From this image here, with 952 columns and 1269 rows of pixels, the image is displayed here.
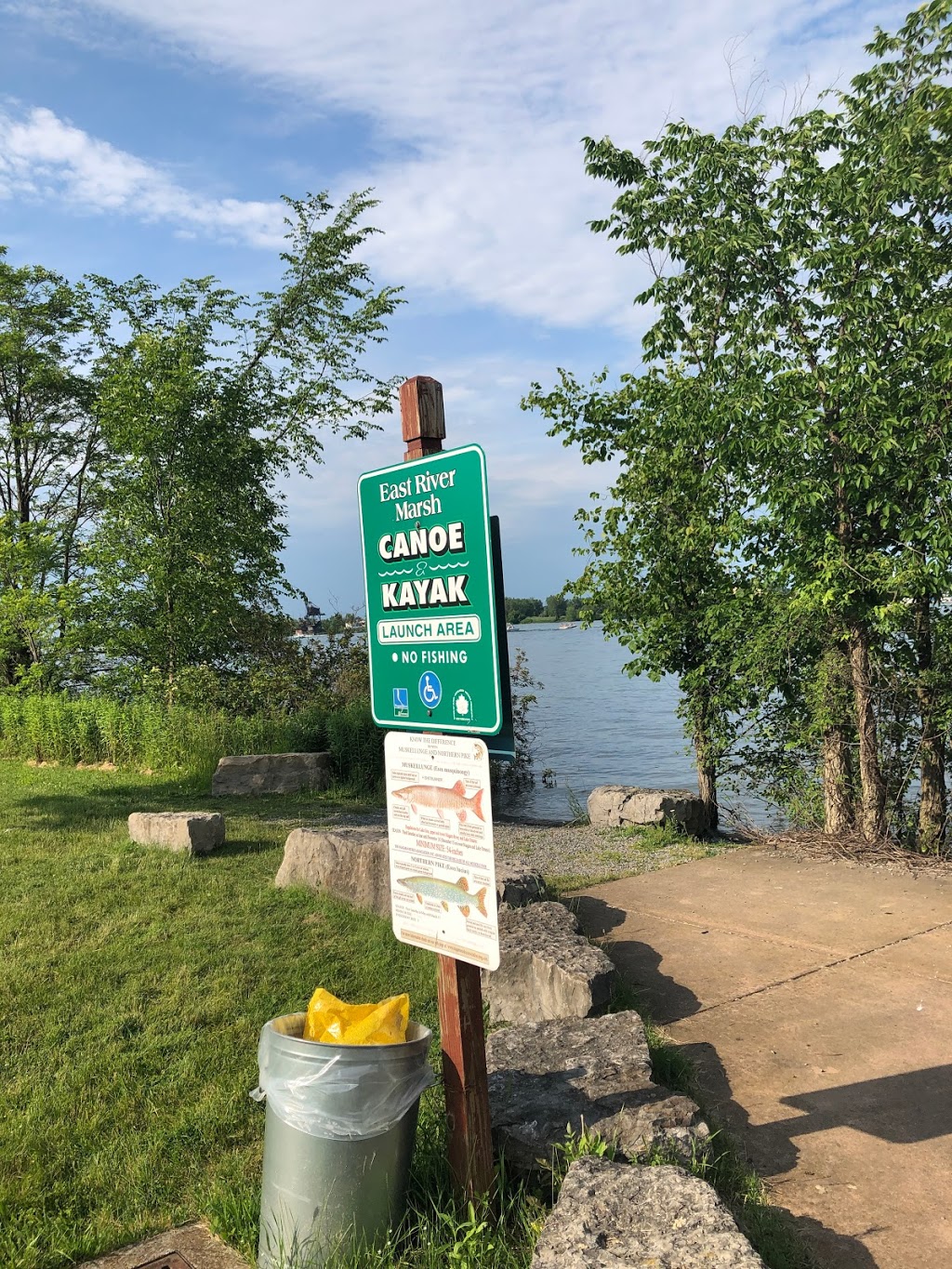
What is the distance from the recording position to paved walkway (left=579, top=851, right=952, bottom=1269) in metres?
3.14

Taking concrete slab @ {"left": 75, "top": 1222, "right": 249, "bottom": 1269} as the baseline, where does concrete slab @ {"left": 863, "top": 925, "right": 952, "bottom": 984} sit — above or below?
above

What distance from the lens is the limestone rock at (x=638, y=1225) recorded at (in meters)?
2.44

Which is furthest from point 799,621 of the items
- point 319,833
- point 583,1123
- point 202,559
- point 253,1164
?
point 202,559

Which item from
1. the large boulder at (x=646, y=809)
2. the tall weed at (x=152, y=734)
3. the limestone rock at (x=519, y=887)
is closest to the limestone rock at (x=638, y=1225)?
the limestone rock at (x=519, y=887)

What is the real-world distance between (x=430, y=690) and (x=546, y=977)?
6.49ft

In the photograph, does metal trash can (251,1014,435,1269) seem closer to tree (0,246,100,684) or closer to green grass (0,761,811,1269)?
green grass (0,761,811,1269)

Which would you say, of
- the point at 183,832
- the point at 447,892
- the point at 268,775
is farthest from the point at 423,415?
the point at 268,775

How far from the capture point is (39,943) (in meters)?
5.73

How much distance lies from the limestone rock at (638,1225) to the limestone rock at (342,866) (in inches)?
140

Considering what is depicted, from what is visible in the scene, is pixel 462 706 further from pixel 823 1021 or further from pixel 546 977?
pixel 823 1021

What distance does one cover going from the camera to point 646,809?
30.8ft

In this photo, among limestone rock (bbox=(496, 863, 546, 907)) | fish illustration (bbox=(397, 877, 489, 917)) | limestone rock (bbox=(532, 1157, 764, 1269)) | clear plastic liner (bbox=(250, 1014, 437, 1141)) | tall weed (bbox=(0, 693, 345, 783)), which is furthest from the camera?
tall weed (bbox=(0, 693, 345, 783))

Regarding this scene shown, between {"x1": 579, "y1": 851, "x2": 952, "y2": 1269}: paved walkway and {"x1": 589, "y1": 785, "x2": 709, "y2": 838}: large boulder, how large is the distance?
2.18 m

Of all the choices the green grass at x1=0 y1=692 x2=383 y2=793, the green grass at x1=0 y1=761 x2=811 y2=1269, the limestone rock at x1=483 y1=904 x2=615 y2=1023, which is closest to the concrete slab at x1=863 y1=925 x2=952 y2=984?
the green grass at x1=0 y1=761 x2=811 y2=1269
